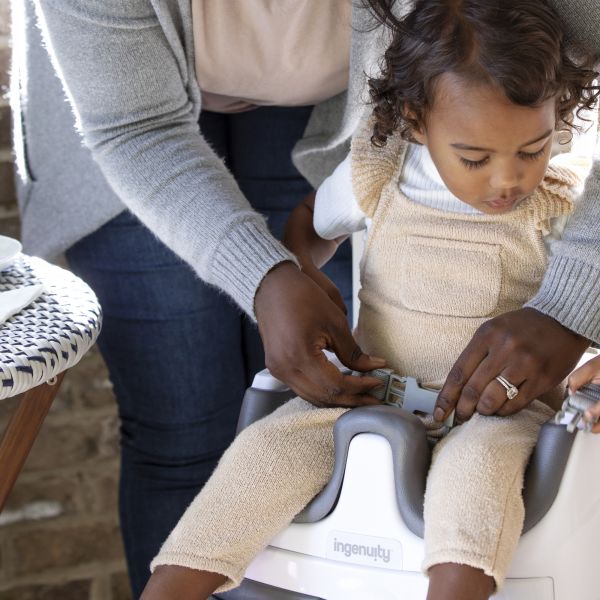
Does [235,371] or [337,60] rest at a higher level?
[337,60]

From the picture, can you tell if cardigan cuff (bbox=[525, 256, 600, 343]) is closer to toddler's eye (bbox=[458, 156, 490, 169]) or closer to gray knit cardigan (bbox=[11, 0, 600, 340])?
gray knit cardigan (bbox=[11, 0, 600, 340])

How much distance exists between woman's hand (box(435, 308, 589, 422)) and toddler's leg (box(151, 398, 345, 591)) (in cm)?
15

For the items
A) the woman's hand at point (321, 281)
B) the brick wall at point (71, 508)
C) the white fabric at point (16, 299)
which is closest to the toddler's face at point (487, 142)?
the woman's hand at point (321, 281)

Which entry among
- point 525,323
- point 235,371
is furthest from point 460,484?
point 235,371

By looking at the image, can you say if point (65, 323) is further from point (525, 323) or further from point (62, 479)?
point (62, 479)

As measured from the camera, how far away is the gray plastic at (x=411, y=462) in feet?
3.02

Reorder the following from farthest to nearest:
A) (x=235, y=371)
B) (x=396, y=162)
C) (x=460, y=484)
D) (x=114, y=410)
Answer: (x=114, y=410) → (x=235, y=371) → (x=396, y=162) → (x=460, y=484)

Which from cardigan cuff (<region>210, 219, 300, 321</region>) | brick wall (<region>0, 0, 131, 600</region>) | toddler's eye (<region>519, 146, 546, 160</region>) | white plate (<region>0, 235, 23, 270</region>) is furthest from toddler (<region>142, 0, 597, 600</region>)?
A: brick wall (<region>0, 0, 131, 600</region>)

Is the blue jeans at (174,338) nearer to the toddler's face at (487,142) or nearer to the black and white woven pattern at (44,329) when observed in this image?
the black and white woven pattern at (44,329)

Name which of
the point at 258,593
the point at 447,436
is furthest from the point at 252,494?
the point at 447,436

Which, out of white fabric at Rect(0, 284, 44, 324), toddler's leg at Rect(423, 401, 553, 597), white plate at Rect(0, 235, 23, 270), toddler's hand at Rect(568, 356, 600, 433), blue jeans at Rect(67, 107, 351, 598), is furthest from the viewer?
blue jeans at Rect(67, 107, 351, 598)

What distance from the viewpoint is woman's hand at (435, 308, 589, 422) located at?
3.22 feet

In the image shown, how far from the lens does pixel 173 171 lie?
3.82 feet

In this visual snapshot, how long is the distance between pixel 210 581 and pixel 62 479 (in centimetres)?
94
